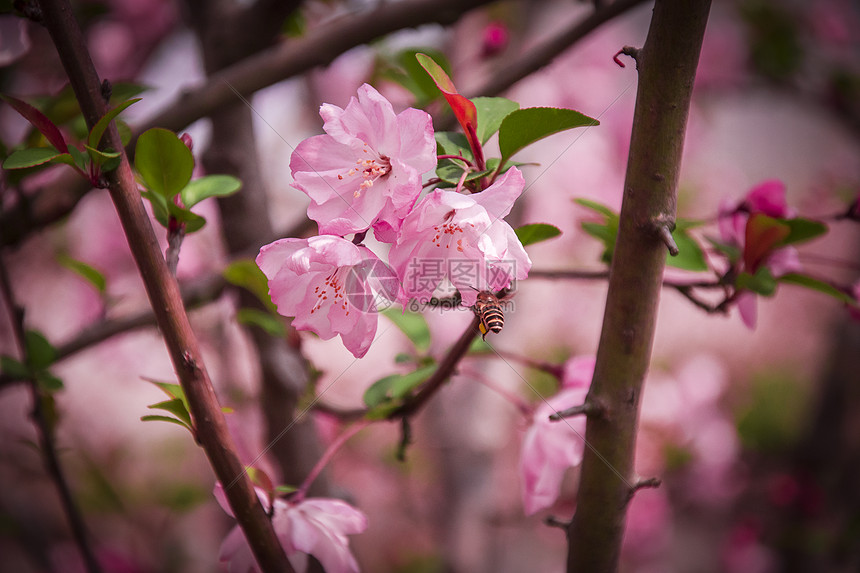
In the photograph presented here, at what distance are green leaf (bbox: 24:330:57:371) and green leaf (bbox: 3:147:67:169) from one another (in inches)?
10.3

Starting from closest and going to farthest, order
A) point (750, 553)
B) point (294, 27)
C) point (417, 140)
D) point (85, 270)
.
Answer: point (417, 140) → point (85, 270) → point (294, 27) → point (750, 553)

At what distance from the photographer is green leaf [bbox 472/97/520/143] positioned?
1.27 feet

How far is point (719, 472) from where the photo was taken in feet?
5.53

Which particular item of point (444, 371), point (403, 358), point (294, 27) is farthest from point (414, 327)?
point (294, 27)

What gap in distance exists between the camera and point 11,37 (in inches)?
24.5

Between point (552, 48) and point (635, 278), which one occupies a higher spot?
point (552, 48)

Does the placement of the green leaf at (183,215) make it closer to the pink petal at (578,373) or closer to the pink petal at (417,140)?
the pink petal at (417,140)

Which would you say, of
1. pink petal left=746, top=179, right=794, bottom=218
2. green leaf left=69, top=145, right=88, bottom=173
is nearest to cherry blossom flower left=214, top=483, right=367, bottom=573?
green leaf left=69, top=145, right=88, bottom=173

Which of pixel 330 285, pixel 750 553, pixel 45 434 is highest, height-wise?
pixel 330 285

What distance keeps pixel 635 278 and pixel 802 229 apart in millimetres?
257

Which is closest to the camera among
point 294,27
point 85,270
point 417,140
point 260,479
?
point 417,140

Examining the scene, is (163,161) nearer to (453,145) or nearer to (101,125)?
(101,125)

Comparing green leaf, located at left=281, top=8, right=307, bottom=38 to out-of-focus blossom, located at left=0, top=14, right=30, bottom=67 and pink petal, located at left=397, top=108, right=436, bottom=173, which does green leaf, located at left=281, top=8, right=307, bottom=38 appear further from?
pink petal, located at left=397, top=108, right=436, bottom=173

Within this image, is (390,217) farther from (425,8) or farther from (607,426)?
(425,8)
